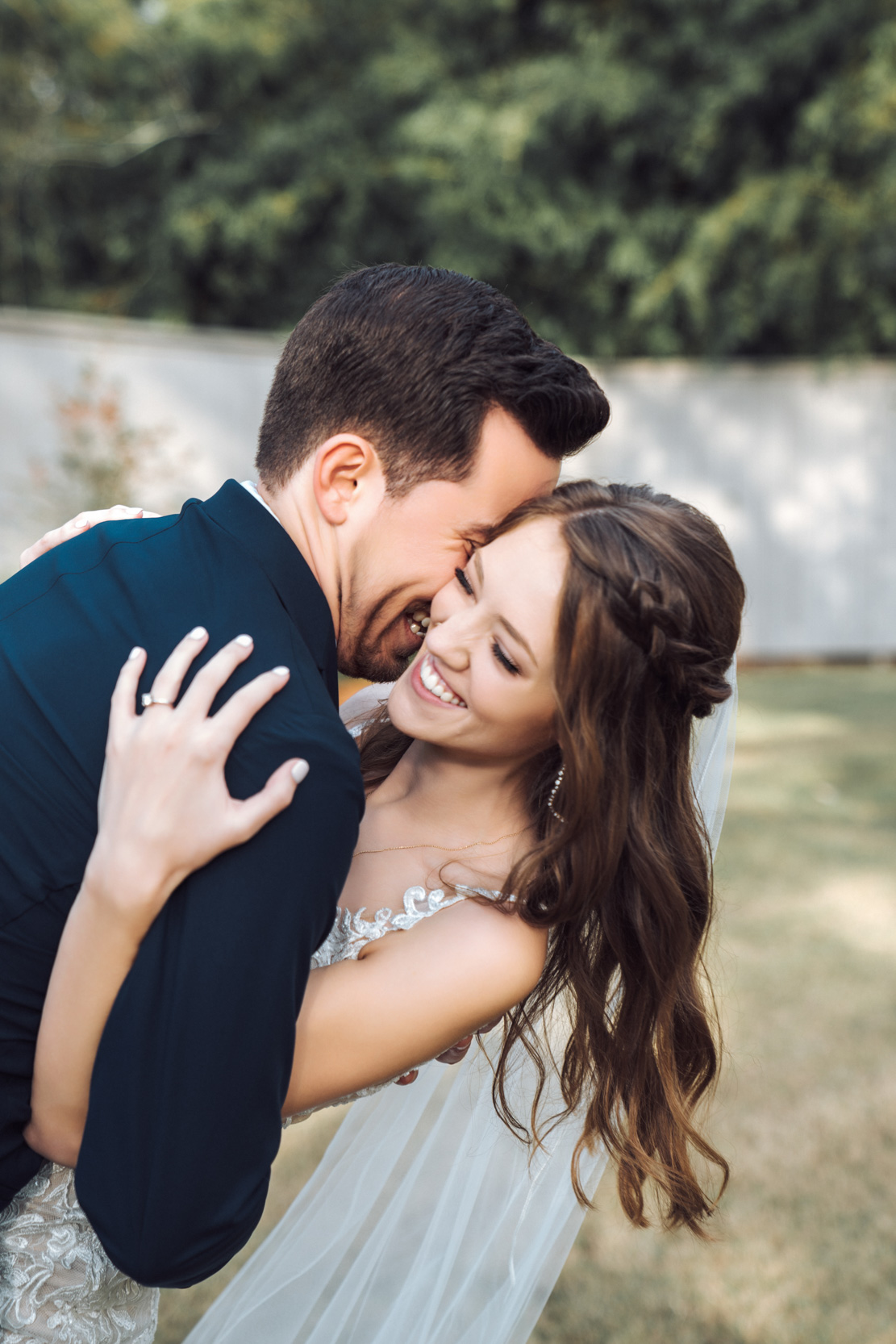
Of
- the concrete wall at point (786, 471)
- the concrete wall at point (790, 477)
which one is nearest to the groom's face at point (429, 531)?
the concrete wall at point (786, 471)

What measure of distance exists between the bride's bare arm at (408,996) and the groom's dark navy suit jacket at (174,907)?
0.68 feet

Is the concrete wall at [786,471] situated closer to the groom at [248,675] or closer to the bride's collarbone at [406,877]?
the bride's collarbone at [406,877]

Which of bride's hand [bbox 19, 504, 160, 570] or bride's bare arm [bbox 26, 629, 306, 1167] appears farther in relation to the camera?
bride's hand [bbox 19, 504, 160, 570]

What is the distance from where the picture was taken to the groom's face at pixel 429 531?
1718 millimetres

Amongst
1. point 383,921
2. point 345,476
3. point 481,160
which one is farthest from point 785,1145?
point 481,160

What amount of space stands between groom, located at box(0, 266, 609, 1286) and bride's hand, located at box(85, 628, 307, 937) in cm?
2

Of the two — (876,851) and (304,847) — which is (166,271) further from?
(304,847)

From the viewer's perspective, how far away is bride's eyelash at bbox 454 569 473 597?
180 cm

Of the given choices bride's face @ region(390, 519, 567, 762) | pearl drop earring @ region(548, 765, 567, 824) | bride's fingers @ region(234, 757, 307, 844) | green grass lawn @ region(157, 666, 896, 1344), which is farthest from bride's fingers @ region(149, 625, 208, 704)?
Result: green grass lawn @ region(157, 666, 896, 1344)

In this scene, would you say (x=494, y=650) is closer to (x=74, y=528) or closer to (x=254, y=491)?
(x=254, y=491)

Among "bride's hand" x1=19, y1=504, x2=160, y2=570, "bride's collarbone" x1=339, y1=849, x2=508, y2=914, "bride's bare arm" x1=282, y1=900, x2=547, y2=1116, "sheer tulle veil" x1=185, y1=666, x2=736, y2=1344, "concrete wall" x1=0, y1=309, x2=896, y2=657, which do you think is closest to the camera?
"bride's bare arm" x1=282, y1=900, x2=547, y2=1116

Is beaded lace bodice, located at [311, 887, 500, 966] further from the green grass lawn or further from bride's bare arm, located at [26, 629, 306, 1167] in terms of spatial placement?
the green grass lawn

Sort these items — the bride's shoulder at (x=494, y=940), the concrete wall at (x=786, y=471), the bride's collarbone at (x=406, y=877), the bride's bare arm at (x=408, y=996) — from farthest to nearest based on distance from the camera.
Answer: the concrete wall at (x=786, y=471), the bride's collarbone at (x=406, y=877), the bride's shoulder at (x=494, y=940), the bride's bare arm at (x=408, y=996)

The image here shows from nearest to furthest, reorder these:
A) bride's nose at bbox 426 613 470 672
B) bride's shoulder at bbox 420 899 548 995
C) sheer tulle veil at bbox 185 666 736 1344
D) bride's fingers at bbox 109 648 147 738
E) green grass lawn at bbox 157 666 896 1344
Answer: bride's fingers at bbox 109 648 147 738 < bride's shoulder at bbox 420 899 548 995 < bride's nose at bbox 426 613 470 672 < sheer tulle veil at bbox 185 666 736 1344 < green grass lawn at bbox 157 666 896 1344
